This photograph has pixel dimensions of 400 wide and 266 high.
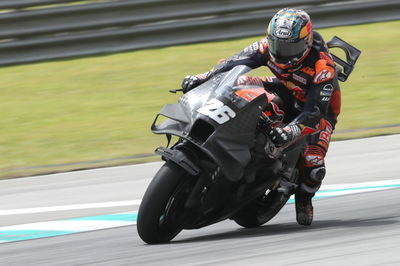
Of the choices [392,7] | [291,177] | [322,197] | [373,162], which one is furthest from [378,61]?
[291,177]

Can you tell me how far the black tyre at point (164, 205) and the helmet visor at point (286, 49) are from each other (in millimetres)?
1176

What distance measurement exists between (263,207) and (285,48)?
114 centimetres

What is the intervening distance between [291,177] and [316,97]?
601mm

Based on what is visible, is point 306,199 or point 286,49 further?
point 306,199

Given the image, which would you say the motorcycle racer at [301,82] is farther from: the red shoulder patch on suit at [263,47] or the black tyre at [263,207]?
the black tyre at [263,207]

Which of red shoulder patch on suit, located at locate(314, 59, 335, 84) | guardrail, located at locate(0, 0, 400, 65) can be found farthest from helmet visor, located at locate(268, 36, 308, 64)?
guardrail, located at locate(0, 0, 400, 65)

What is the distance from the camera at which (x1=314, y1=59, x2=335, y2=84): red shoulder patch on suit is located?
18.1ft

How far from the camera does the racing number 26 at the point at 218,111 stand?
485cm

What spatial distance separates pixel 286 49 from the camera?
5.47m

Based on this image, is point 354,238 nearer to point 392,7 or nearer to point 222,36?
point 222,36

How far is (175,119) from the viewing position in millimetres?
4961

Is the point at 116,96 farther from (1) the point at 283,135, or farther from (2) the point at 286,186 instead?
(1) the point at 283,135

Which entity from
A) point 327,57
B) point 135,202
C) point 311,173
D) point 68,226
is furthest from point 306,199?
point 68,226

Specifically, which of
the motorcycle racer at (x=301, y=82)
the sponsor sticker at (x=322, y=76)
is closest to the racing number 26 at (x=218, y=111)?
the motorcycle racer at (x=301, y=82)
